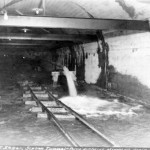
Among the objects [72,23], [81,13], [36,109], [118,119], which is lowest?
[118,119]

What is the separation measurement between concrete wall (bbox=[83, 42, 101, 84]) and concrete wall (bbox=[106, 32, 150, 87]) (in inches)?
71.0

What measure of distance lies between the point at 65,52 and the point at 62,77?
5.30 m

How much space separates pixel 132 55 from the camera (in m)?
10.6

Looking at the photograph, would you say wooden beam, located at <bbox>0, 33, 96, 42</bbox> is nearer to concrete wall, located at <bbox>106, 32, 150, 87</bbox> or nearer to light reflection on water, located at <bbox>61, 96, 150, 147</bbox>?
concrete wall, located at <bbox>106, 32, 150, 87</bbox>

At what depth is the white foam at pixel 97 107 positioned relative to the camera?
329 inches

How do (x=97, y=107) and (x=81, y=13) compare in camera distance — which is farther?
(x=81, y=13)

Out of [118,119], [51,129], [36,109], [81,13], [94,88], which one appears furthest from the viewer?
[94,88]

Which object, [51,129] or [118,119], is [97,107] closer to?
[118,119]

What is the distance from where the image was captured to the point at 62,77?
661 inches

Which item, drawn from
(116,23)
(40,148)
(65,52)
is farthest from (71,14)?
(65,52)

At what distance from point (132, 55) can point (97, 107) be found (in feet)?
9.71

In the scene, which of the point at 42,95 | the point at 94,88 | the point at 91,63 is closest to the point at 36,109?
the point at 42,95

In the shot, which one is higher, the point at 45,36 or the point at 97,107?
the point at 45,36

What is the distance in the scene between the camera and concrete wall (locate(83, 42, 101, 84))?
47.6ft
